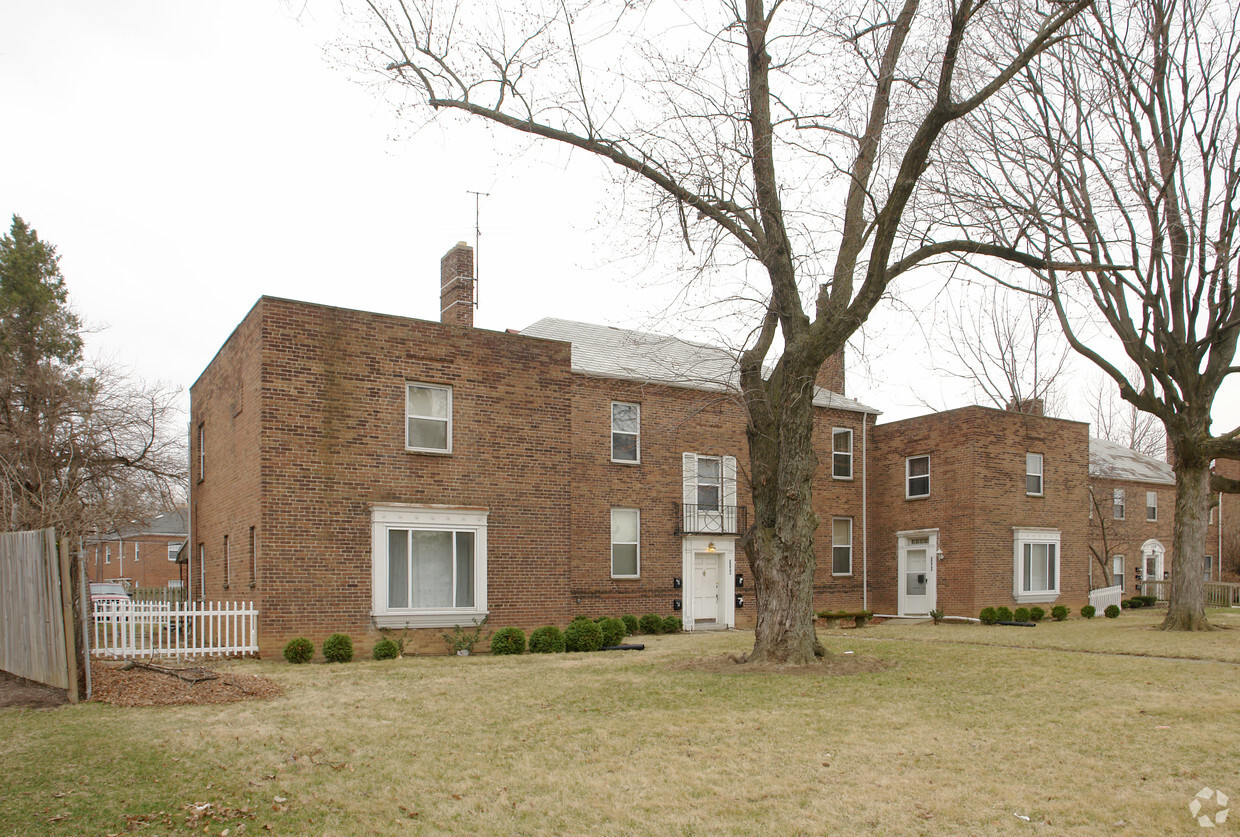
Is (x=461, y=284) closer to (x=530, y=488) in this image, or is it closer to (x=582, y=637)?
(x=530, y=488)

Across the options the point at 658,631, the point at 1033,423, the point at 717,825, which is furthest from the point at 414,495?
the point at 1033,423

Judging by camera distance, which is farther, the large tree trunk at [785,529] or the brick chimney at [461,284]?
the brick chimney at [461,284]

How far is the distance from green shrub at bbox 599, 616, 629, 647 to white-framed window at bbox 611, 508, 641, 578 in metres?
4.19

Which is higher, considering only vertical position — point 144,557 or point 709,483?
point 709,483

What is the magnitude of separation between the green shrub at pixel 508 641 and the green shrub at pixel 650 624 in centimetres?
564

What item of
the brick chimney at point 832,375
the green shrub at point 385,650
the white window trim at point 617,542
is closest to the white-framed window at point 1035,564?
the brick chimney at point 832,375

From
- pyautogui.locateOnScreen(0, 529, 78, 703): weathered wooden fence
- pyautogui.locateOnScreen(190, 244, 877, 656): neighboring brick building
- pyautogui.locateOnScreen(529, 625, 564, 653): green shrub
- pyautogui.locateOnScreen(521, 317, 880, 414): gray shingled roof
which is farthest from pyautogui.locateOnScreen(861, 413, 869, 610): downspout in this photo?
pyautogui.locateOnScreen(0, 529, 78, 703): weathered wooden fence

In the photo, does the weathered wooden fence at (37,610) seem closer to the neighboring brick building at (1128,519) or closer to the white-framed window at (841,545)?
the white-framed window at (841,545)

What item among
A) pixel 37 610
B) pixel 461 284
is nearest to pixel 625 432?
pixel 461 284

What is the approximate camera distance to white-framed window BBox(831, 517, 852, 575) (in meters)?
27.8

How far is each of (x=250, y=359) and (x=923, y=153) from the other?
12.0 metres

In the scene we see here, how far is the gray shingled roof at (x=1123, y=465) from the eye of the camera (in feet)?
117

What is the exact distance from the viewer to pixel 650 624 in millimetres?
22312

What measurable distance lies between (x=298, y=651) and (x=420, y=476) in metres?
3.84
